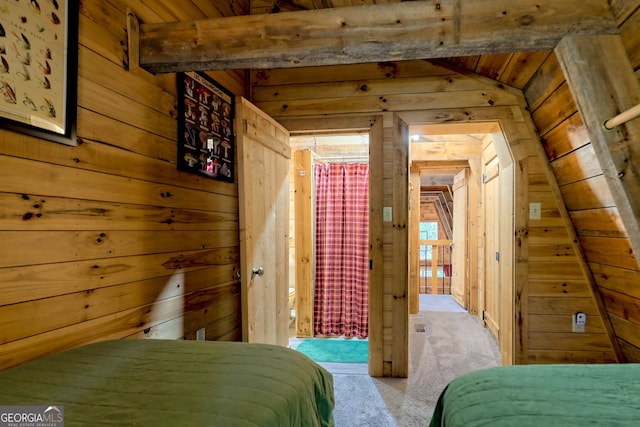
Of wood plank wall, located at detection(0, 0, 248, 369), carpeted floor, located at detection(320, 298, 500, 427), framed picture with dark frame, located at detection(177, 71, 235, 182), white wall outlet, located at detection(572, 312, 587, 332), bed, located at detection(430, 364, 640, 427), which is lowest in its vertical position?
carpeted floor, located at detection(320, 298, 500, 427)

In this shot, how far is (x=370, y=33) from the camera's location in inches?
52.9

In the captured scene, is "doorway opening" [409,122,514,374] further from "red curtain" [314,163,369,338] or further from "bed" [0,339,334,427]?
"bed" [0,339,334,427]

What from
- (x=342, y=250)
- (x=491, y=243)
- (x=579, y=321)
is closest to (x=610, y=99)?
(x=579, y=321)

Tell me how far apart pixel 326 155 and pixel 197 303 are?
297 centimetres

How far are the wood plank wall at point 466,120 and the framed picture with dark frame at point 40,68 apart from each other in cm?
158

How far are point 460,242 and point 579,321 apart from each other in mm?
2775

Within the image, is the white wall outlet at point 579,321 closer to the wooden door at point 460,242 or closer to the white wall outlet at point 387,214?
the white wall outlet at point 387,214

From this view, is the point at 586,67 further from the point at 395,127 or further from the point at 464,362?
the point at 464,362

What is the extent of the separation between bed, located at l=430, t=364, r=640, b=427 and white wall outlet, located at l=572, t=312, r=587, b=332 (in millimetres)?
1310

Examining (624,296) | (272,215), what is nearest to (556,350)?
(624,296)

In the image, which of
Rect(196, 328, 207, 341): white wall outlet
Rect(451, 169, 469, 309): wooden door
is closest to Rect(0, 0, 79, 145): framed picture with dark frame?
Rect(196, 328, 207, 341): white wall outlet

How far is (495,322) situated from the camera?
3338 millimetres

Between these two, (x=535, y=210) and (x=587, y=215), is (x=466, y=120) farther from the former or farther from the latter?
(x=587, y=215)

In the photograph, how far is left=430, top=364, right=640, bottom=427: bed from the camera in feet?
2.68
